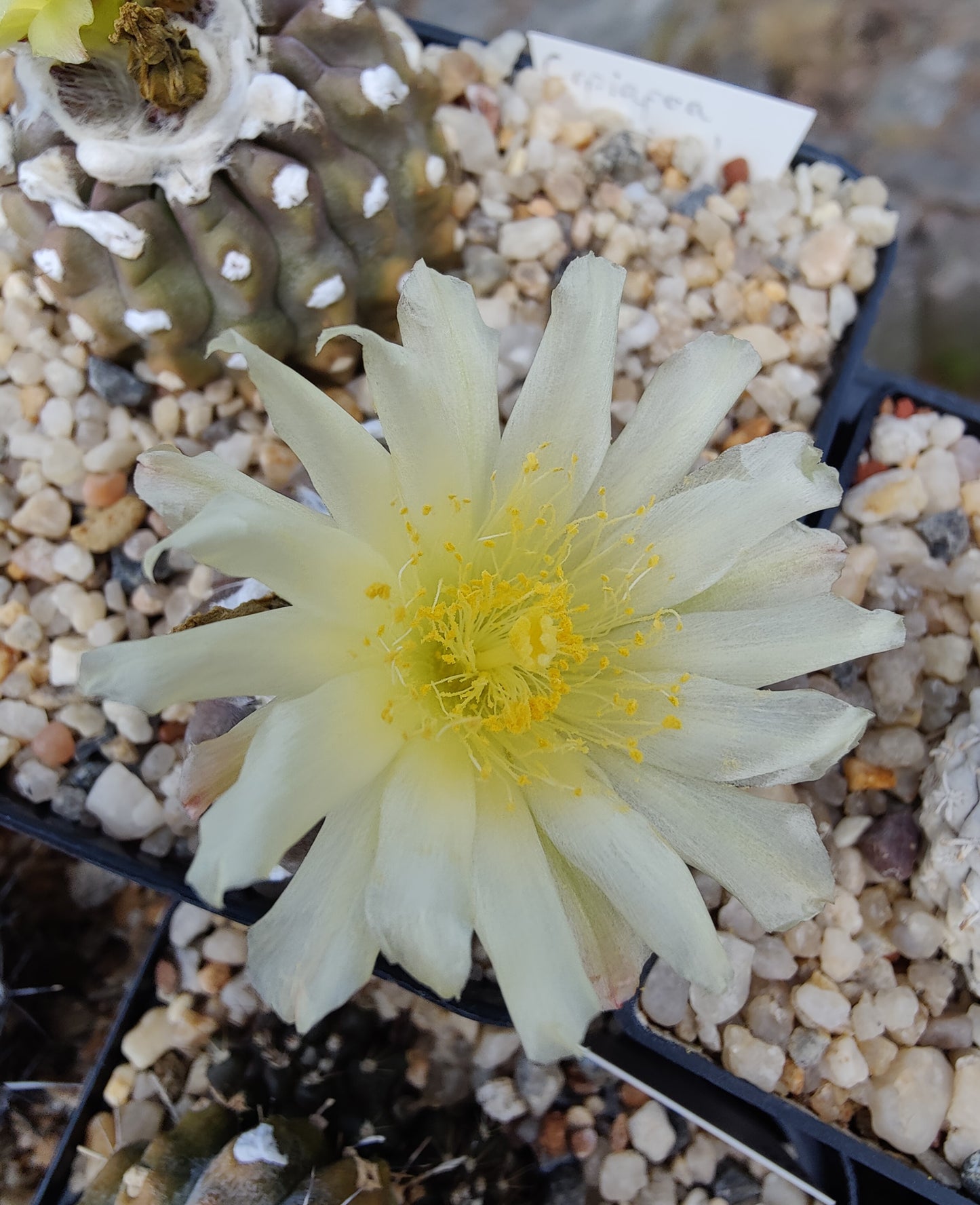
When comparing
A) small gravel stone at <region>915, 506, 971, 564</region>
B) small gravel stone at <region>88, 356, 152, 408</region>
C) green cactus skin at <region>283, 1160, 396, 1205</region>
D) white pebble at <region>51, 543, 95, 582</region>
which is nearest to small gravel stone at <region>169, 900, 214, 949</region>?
green cactus skin at <region>283, 1160, 396, 1205</region>

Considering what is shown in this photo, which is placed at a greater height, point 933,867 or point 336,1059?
point 933,867

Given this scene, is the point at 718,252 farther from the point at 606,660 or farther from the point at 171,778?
the point at 171,778

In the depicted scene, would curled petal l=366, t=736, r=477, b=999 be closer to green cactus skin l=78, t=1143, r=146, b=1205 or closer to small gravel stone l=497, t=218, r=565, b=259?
green cactus skin l=78, t=1143, r=146, b=1205

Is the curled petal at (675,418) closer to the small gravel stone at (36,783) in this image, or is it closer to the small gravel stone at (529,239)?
the small gravel stone at (529,239)

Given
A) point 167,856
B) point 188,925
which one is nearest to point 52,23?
point 167,856

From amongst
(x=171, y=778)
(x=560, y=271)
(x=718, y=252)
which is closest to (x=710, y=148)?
(x=718, y=252)
